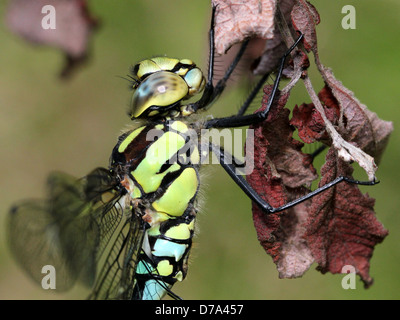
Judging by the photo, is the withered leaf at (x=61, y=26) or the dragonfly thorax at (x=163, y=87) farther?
the withered leaf at (x=61, y=26)

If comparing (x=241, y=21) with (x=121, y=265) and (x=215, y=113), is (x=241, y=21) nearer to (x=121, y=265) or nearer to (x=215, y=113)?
(x=121, y=265)

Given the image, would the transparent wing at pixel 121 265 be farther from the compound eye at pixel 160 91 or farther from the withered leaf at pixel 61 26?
the withered leaf at pixel 61 26

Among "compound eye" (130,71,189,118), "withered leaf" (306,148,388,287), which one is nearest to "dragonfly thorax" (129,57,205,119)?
"compound eye" (130,71,189,118)

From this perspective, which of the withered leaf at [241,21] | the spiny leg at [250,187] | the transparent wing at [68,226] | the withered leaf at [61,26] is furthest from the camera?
the withered leaf at [61,26]

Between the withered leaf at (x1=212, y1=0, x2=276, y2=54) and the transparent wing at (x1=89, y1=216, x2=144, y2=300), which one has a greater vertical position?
the withered leaf at (x1=212, y1=0, x2=276, y2=54)

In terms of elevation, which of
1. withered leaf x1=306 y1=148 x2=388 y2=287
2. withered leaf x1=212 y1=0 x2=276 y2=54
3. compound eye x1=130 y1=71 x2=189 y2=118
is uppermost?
withered leaf x1=212 y1=0 x2=276 y2=54

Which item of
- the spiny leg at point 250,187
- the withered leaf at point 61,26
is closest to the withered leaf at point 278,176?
the spiny leg at point 250,187

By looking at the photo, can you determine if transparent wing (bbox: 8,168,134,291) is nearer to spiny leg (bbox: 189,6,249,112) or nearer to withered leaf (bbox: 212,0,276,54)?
spiny leg (bbox: 189,6,249,112)
